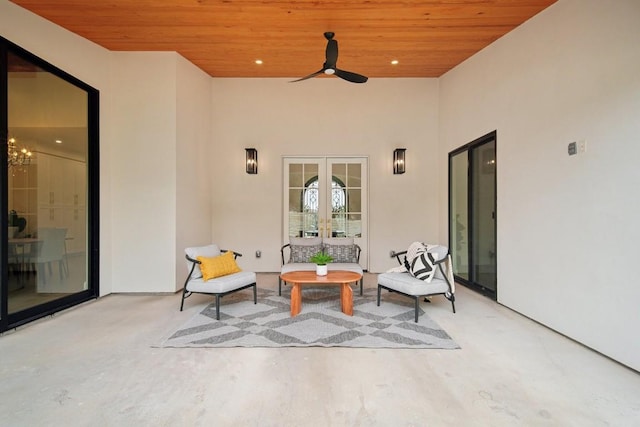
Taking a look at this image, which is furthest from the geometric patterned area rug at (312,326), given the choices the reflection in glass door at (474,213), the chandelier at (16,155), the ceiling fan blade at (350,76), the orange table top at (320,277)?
the ceiling fan blade at (350,76)

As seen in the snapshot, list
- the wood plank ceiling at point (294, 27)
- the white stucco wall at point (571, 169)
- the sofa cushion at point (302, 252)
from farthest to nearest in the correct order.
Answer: the sofa cushion at point (302, 252) → the wood plank ceiling at point (294, 27) → the white stucco wall at point (571, 169)

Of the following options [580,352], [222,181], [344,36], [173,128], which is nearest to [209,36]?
[173,128]

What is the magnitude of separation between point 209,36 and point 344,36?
1.88m

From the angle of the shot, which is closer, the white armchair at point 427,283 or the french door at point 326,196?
the white armchair at point 427,283

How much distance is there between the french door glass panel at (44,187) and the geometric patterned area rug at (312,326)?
6.31ft

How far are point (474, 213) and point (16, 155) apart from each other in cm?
604

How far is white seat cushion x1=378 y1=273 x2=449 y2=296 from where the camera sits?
3477mm

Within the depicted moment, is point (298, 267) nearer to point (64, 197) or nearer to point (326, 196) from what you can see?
point (326, 196)

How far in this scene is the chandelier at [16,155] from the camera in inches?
126

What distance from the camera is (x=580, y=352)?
2689 mm

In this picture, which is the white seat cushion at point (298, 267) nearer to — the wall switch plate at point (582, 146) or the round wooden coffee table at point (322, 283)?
the round wooden coffee table at point (322, 283)

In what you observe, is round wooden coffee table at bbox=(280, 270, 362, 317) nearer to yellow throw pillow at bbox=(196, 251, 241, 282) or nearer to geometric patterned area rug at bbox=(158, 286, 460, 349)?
geometric patterned area rug at bbox=(158, 286, 460, 349)

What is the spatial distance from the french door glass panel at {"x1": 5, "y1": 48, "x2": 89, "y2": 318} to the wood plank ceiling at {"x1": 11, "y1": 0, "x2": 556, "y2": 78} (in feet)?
3.07

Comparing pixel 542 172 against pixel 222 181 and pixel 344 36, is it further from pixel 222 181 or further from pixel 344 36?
pixel 222 181
